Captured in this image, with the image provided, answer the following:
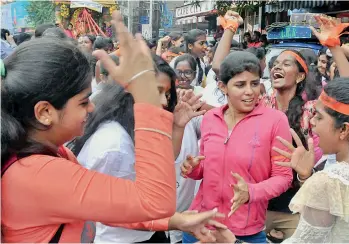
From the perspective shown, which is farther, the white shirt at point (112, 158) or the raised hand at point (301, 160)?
the raised hand at point (301, 160)

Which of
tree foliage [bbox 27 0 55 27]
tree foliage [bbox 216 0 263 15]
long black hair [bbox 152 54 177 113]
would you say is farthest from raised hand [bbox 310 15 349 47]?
tree foliage [bbox 27 0 55 27]

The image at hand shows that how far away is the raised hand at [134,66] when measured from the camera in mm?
1099

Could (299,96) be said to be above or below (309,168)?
above

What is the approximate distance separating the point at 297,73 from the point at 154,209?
91.0 inches

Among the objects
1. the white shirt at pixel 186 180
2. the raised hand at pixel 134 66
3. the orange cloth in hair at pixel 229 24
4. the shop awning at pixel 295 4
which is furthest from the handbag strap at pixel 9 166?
the shop awning at pixel 295 4

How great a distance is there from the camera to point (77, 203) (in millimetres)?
1106

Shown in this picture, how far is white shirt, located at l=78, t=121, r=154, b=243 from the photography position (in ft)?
5.80

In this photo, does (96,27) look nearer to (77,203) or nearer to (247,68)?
(247,68)

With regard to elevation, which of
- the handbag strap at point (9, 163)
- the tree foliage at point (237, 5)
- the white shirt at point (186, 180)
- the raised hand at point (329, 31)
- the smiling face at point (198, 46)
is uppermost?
the tree foliage at point (237, 5)

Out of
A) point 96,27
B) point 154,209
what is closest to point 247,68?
point 154,209

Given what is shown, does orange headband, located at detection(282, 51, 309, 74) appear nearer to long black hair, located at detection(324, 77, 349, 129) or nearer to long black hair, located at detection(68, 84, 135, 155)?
long black hair, located at detection(324, 77, 349, 129)

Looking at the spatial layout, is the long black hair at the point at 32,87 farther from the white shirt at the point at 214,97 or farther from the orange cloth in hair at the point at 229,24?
the orange cloth in hair at the point at 229,24

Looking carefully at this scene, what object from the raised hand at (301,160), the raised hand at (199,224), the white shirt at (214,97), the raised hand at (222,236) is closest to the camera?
the raised hand at (199,224)

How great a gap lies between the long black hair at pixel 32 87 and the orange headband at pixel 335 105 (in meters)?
1.14
